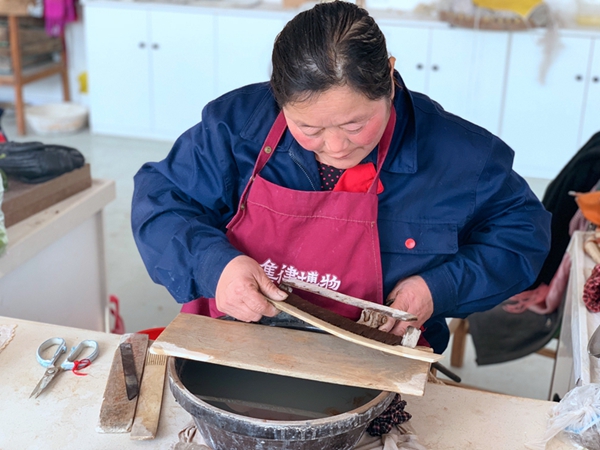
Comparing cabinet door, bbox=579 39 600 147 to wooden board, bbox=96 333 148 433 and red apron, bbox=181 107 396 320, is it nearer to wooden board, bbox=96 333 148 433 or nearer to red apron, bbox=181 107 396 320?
red apron, bbox=181 107 396 320

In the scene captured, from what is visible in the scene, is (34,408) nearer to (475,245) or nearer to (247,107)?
(247,107)

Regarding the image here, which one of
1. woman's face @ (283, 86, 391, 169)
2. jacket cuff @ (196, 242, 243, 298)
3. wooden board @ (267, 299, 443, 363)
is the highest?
woman's face @ (283, 86, 391, 169)

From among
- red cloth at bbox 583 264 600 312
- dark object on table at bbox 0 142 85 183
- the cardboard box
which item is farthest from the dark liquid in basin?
dark object on table at bbox 0 142 85 183

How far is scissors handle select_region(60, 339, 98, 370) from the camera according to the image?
125 centimetres

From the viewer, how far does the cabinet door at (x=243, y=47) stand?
4758 millimetres

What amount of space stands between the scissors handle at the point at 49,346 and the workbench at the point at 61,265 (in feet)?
1.44

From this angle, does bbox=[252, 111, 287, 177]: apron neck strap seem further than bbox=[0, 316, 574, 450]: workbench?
Yes

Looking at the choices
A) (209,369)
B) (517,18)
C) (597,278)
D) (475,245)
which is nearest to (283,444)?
(209,369)

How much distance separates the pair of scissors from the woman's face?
574 millimetres

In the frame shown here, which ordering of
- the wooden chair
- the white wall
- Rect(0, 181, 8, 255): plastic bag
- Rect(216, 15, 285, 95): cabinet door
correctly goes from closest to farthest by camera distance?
Rect(0, 181, 8, 255): plastic bag < the wooden chair < Rect(216, 15, 285, 95): cabinet door < the white wall

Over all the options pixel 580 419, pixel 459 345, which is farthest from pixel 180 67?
pixel 580 419

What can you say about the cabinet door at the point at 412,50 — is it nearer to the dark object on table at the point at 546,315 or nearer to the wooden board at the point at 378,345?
the dark object on table at the point at 546,315

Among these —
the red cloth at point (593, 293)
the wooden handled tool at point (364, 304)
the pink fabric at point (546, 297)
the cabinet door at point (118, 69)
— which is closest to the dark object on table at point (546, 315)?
the pink fabric at point (546, 297)

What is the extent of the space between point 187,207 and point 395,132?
43cm
